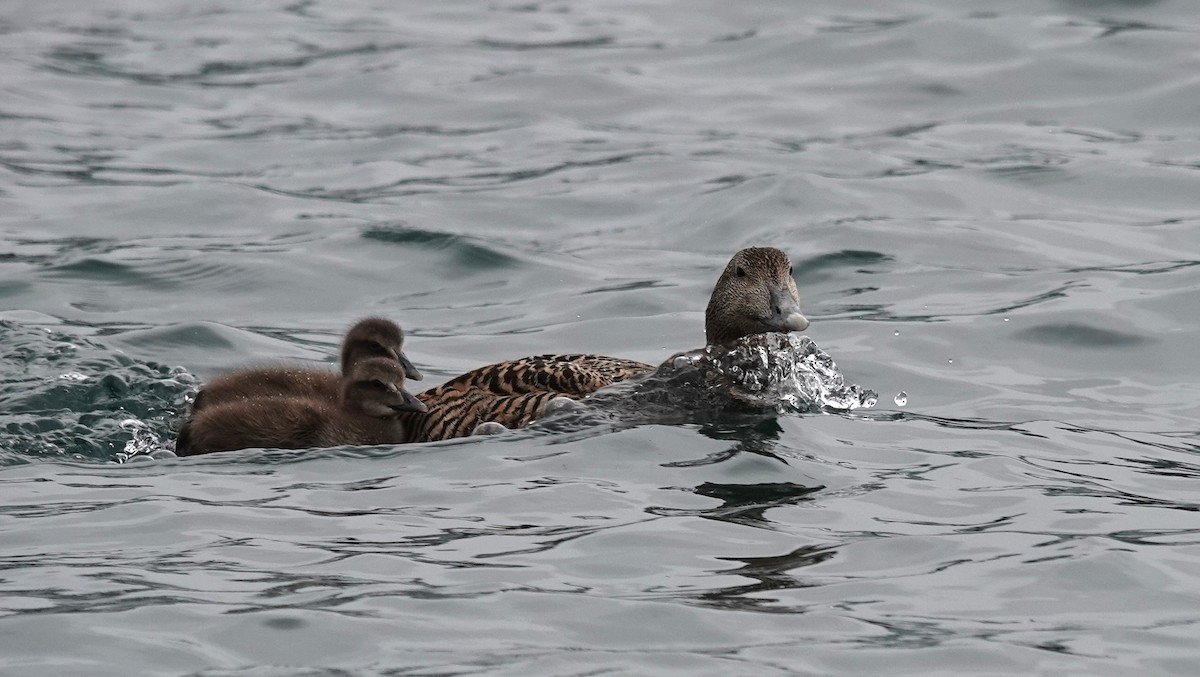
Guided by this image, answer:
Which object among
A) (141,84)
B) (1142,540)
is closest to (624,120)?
(141,84)

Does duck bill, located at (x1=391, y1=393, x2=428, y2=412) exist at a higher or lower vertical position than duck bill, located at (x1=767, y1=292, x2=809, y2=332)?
lower

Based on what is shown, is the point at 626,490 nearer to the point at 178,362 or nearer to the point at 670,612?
the point at 670,612

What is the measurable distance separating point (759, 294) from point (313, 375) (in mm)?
2163

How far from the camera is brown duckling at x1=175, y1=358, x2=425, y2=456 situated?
28.9 ft

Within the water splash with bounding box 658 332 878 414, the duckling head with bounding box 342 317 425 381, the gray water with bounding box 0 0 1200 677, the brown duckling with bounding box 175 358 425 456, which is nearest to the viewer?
the gray water with bounding box 0 0 1200 677

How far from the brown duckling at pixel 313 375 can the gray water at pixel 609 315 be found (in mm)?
508

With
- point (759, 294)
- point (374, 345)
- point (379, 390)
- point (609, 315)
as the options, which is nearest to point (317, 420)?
point (379, 390)

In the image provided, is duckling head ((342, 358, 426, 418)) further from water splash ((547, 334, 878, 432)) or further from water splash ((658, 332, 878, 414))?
water splash ((658, 332, 878, 414))

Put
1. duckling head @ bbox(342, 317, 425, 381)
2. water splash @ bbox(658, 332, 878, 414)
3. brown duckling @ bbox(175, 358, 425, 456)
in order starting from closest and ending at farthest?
brown duckling @ bbox(175, 358, 425, 456)
duckling head @ bbox(342, 317, 425, 381)
water splash @ bbox(658, 332, 878, 414)

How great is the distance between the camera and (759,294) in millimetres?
9047

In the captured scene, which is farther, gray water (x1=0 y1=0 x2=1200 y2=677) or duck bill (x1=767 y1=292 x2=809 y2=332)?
Result: duck bill (x1=767 y1=292 x2=809 y2=332)

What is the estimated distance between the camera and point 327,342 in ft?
39.4

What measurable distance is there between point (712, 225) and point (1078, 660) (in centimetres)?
873

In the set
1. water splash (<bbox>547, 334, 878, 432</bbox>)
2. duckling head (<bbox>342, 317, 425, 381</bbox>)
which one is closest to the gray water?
water splash (<bbox>547, 334, 878, 432</bbox>)
